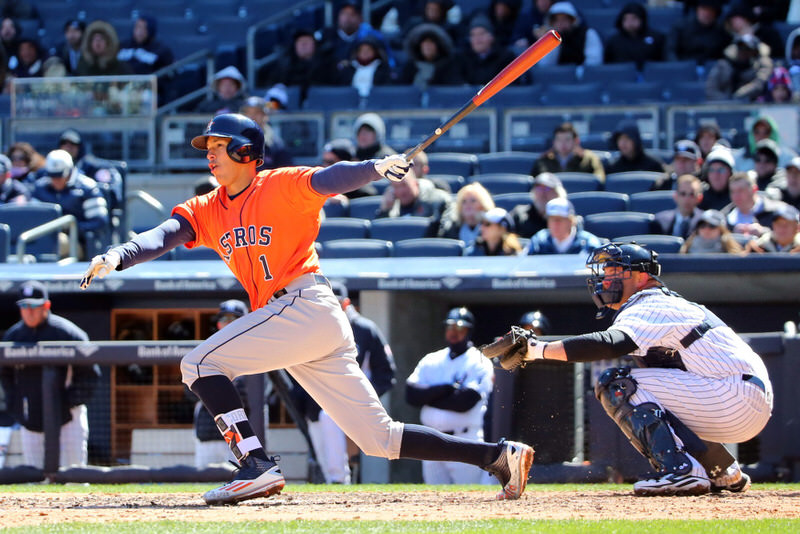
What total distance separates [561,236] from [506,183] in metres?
1.68

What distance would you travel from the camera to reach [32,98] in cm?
1134

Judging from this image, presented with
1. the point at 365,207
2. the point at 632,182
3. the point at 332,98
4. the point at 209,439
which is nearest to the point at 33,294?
the point at 209,439

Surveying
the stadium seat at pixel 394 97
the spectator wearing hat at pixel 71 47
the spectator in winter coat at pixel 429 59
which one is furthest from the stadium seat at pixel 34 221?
the spectator in winter coat at pixel 429 59

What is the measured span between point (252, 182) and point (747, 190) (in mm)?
4997

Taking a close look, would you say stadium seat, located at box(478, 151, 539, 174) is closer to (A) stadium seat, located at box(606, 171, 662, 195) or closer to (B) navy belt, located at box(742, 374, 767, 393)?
(A) stadium seat, located at box(606, 171, 662, 195)

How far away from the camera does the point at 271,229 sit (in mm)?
4355

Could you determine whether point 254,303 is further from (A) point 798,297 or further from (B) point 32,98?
(B) point 32,98

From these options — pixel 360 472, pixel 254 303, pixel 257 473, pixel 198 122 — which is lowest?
pixel 360 472

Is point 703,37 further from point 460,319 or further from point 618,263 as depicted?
point 618,263

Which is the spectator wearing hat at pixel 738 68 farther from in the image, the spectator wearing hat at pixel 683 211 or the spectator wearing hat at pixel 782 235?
the spectator wearing hat at pixel 782 235

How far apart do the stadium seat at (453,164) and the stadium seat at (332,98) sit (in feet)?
5.16

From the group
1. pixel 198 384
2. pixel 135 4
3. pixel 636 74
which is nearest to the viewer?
pixel 198 384

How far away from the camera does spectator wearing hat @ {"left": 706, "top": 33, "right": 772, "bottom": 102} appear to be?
1081 cm

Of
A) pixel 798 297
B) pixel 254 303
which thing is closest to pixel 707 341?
pixel 254 303
